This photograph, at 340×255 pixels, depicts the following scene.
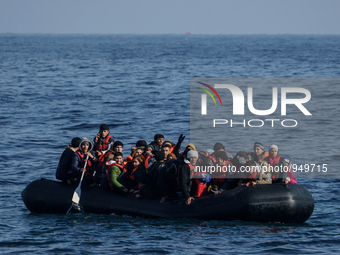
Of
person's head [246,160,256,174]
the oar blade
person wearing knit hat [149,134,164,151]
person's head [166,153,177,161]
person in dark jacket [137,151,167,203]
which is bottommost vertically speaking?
the oar blade

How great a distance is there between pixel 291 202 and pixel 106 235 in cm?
443

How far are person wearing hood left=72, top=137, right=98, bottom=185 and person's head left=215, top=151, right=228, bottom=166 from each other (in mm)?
3483

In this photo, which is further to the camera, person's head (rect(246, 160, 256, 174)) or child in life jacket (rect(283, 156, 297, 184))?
child in life jacket (rect(283, 156, 297, 184))

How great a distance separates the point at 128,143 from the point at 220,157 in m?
12.3

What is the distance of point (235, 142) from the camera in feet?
85.7

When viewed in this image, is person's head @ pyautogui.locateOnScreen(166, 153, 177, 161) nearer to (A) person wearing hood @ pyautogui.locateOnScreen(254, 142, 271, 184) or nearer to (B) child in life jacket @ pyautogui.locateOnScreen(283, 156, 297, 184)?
(A) person wearing hood @ pyautogui.locateOnScreen(254, 142, 271, 184)

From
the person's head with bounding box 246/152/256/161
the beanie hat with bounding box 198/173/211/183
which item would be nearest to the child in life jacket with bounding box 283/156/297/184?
the person's head with bounding box 246/152/256/161

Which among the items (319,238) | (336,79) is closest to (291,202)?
(319,238)

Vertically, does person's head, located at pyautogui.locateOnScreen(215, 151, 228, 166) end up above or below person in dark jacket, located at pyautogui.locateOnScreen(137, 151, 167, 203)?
above

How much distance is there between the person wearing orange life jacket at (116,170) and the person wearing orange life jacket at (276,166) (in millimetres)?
3746

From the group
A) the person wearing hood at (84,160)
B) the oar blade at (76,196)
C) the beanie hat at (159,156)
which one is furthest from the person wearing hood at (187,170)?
the oar blade at (76,196)

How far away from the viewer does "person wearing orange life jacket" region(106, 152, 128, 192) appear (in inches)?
561

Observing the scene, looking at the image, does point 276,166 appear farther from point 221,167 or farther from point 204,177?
point 204,177

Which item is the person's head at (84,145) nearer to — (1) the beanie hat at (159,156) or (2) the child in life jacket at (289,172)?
(1) the beanie hat at (159,156)
